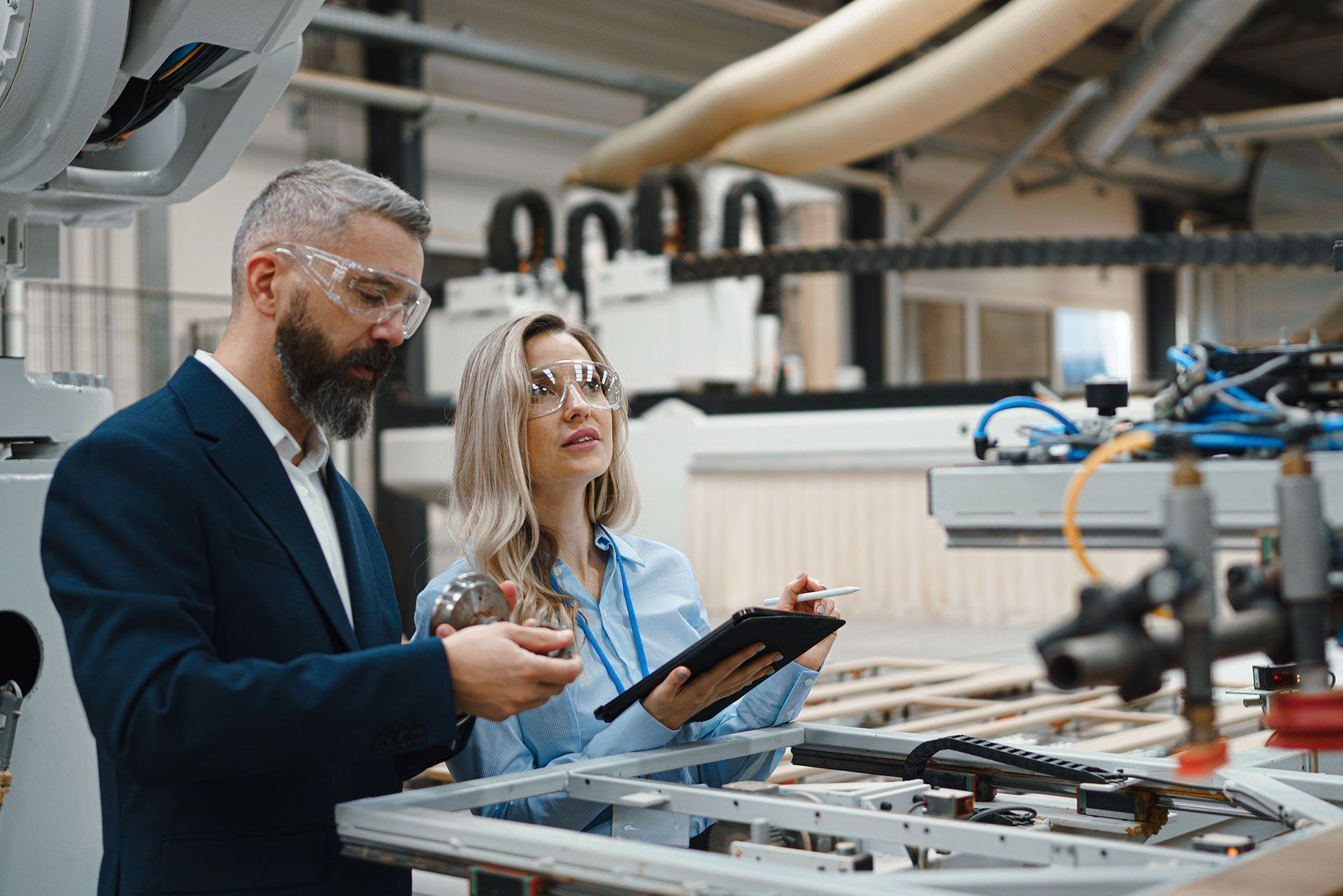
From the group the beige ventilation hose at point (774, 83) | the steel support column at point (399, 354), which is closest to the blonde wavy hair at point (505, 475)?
the steel support column at point (399, 354)

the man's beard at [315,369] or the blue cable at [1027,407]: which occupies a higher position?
the man's beard at [315,369]

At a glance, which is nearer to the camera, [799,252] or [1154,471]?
[1154,471]

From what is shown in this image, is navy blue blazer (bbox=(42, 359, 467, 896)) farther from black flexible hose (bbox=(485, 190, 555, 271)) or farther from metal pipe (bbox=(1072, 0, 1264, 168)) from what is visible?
metal pipe (bbox=(1072, 0, 1264, 168))

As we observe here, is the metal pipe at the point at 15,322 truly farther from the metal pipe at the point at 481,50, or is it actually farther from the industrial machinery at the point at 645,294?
the metal pipe at the point at 481,50

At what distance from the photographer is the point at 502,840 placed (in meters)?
1.24

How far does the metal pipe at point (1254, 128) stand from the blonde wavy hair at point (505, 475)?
10.4m

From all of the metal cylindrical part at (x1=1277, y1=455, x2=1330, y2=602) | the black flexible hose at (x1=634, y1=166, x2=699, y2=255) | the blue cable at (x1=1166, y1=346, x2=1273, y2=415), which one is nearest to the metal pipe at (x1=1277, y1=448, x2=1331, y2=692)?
the metal cylindrical part at (x1=1277, y1=455, x2=1330, y2=602)

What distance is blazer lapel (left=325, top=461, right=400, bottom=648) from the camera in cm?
155

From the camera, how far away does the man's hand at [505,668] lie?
4.33 feet

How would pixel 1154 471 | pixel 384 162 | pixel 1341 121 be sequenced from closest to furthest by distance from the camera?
pixel 1154 471, pixel 384 162, pixel 1341 121

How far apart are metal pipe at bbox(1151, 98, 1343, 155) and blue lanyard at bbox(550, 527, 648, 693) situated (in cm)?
1055

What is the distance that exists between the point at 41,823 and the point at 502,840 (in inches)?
46.6

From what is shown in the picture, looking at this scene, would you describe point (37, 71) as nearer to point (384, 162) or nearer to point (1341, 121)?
point (384, 162)

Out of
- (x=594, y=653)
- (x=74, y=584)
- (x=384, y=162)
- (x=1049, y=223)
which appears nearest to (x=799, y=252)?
(x=384, y=162)
